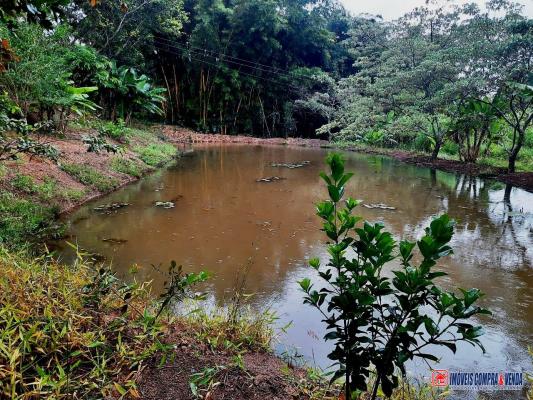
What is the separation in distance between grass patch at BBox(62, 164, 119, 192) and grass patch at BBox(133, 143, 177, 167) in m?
2.97

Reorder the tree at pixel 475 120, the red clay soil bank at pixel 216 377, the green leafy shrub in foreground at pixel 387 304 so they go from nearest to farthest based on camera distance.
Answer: the green leafy shrub in foreground at pixel 387 304, the red clay soil bank at pixel 216 377, the tree at pixel 475 120

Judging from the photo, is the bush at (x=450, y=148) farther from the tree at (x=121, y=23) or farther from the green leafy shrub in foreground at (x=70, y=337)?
the green leafy shrub in foreground at (x=70, y=337)

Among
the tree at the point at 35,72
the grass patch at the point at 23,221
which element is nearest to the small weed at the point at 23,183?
the grass patch at the point at 23,221

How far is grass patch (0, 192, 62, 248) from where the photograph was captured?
434 centimetres

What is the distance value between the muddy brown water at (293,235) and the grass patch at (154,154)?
100 centimetres

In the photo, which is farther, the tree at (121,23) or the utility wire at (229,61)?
the utility wire at (229,61)

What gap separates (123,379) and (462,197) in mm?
8492

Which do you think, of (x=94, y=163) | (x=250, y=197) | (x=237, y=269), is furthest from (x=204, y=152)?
(x=237, y=269)

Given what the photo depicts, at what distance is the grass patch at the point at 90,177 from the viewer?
7.29m

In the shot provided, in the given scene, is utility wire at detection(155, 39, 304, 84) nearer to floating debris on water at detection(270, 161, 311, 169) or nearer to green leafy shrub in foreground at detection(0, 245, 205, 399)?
floating debris on water at detection(270, 161, 311, 169)

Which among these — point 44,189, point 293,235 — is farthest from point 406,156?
point 44,189

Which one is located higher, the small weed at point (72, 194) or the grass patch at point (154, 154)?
the grass patch at point (154, 154)

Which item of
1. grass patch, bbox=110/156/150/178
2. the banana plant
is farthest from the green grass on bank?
grass patch, bbox=110/156/150/178

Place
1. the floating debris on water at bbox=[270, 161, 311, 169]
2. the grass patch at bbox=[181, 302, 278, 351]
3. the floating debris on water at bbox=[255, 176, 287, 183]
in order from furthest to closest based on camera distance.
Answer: the floating debris on water at bbox=[270, 161, 311, 169] < the floating debris on water at bbox=[255, 176, 287, 183] < the grass patch at bbox=[181, 302, 278, 351]
